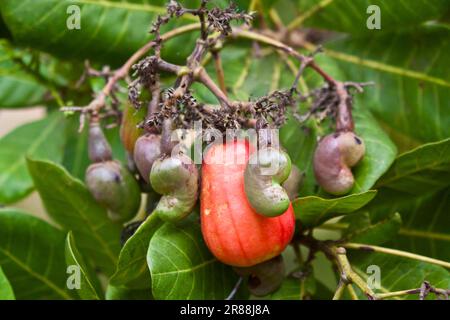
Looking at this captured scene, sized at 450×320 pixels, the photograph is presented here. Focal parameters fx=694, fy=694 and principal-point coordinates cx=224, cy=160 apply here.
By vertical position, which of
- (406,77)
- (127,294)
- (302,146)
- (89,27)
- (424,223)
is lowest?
(127,294)

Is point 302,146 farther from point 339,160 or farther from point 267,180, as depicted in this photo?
point 267,180

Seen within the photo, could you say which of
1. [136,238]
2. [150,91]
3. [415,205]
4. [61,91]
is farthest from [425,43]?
[61,91]

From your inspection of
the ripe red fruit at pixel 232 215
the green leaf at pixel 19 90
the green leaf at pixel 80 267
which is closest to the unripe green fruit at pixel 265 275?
the ripe red fruit at pixel 232 215

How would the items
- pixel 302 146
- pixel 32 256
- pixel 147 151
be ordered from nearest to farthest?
1. pixel 147 151
2. pixel 302 146
3. pixel 32 256

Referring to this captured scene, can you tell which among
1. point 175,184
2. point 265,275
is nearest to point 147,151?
point 175,184

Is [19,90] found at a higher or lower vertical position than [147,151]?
higher

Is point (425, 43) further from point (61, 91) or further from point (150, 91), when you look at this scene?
point (61, 91)

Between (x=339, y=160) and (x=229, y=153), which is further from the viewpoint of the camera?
(x=339, y=160)
